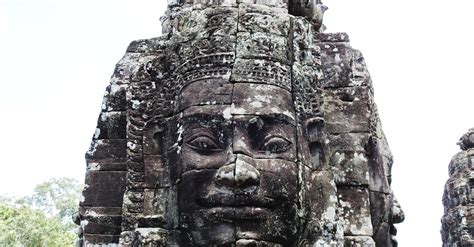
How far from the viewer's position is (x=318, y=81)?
651 centimetres

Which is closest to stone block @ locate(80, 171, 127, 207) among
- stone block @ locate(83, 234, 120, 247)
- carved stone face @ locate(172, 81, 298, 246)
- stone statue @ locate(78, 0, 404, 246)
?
stone statue @ locate(78, 0, 404, 246)

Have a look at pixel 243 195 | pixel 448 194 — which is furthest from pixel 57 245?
pixel 243 195

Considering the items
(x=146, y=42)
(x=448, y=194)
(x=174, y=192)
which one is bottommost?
(x=174, y=192)

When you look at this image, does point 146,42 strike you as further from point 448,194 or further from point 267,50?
point 448,194

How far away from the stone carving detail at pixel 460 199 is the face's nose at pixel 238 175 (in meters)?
11.5

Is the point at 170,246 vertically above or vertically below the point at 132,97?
below

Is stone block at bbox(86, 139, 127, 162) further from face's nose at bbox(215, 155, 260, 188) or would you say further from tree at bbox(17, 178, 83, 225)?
tree at bbox(17, 178, 83, 225)

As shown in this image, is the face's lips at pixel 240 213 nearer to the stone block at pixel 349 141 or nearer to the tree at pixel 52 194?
the stone block at pixel 349 141

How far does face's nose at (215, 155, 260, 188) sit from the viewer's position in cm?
555

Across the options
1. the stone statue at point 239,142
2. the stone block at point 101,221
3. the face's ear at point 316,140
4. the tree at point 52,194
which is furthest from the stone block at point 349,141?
the tree at point 52,194

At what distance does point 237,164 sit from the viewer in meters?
5.63

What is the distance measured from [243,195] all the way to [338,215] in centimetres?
105

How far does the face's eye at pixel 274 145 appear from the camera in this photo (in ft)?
19.2

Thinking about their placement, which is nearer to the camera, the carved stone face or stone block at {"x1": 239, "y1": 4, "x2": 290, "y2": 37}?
the carved stone face
